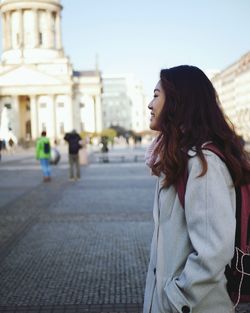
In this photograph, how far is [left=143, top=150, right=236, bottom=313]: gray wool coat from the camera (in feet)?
6.50

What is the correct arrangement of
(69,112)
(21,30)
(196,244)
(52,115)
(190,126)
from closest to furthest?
(196,244) → (190,126) → (52,115) → (69,112) → (21,30)

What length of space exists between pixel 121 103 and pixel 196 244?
16776 centimetres

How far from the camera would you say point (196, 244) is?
203 centimetres

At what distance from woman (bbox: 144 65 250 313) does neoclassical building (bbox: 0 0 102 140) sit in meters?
81.1

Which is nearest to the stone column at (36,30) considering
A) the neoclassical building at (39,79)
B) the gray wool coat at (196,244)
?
the neoclassical building at (39,79)

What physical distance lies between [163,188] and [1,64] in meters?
87.9

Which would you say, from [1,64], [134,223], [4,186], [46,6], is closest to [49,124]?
[1,64]

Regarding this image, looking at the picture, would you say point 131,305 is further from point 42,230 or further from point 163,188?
point 42,230

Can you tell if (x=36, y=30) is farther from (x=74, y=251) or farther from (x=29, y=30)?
(x=74, y=251)

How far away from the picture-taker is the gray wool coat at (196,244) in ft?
6.50

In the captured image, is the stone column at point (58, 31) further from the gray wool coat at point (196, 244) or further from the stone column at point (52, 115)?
the gray wool coat at point (196, 244)

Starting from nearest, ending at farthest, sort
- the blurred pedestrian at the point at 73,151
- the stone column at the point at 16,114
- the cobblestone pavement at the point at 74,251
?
the cobblestone pavement at the point at 74,251 < the blurred pedestrian at the point at 73,151 < the stone column at the point at 16,114

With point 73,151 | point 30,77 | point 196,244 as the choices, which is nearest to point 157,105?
point 196,244

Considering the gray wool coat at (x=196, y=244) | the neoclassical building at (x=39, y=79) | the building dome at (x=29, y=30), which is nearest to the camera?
the gray wool coat at (x=196, y=244)
